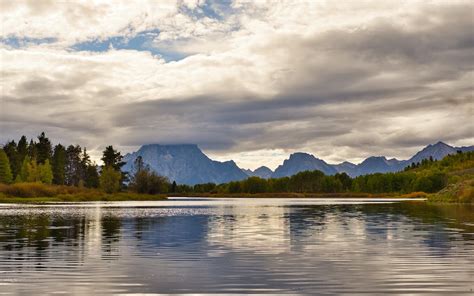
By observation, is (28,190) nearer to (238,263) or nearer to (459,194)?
(459,194)

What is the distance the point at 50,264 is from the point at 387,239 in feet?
87.6

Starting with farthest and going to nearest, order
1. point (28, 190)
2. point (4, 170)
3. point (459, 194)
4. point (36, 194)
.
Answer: point (4, 170) < point (36, 194) < point (28, 190) < point (459, 194)

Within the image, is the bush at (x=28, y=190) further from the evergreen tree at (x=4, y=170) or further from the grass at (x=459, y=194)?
the grass at (x=459, y=194)

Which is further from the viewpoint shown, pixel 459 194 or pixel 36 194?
pixel 36 194

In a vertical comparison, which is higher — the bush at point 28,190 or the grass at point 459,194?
the bush at point 28,190

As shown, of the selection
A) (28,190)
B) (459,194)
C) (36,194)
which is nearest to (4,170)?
(36,194)

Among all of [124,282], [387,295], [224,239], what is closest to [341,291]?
[387,295]

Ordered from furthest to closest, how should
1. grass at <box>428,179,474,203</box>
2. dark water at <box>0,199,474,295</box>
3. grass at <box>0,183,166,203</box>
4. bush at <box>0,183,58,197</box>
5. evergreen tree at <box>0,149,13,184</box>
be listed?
evergreen tree at <box>0,149,13,184</box> < bush at <box>0,183,58,197</box> < grass at <box>0,183,166,203</box> < grass at <box>428,179,474,203</box> < dark water at <box>0,199,474,295</box>

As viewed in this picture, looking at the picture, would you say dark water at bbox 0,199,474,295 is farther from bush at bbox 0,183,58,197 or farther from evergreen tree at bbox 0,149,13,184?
evergreen tree at bbox 0,149,13,184

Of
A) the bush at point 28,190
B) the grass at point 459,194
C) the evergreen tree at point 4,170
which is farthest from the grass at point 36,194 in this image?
the grass at point 459,194

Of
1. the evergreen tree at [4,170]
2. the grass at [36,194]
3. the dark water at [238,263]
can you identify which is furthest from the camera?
the evergreen tree at [4,170]

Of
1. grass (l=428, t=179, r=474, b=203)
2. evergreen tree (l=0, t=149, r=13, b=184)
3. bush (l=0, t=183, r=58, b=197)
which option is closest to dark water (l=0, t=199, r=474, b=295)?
grass (l=428, t=179, r=474, b=203)

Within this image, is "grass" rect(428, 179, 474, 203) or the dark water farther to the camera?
"grass" rect(428, 179, 474, 203)

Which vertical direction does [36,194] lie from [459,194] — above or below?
above
